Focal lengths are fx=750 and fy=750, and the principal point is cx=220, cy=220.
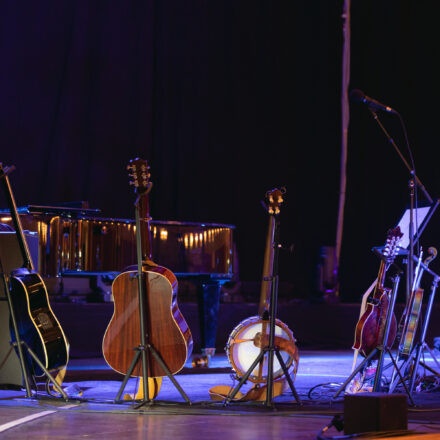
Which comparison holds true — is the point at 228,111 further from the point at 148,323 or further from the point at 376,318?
the point at 148,323

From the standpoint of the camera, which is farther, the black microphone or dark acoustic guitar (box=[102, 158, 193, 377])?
the black microphone

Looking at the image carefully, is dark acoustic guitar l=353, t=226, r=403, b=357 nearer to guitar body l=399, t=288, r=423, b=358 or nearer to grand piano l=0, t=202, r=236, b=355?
guitar body l=399, t=288, r=423, b=358

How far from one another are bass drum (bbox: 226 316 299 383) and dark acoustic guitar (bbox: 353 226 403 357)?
0.46m

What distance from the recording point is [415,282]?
5070mm

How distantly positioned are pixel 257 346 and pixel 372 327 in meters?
0.76

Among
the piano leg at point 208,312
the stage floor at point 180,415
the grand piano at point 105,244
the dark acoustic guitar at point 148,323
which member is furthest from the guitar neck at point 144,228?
the piano leg at point 208,312

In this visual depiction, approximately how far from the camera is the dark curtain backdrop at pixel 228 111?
832 centimetres

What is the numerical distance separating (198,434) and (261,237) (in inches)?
252

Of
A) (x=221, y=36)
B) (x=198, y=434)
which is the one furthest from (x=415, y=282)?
(x=221, y=36)

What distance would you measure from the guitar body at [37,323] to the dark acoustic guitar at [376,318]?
1.81 meters

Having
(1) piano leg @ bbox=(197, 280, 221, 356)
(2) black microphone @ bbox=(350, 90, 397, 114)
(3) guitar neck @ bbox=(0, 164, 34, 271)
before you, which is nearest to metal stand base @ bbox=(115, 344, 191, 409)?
(3) guitar neck @ bbox=(0, 164, 34, 271)

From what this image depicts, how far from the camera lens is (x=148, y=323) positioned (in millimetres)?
4234

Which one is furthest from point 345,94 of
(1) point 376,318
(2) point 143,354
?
(2) point 143,354

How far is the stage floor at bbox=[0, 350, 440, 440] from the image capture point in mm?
3270
